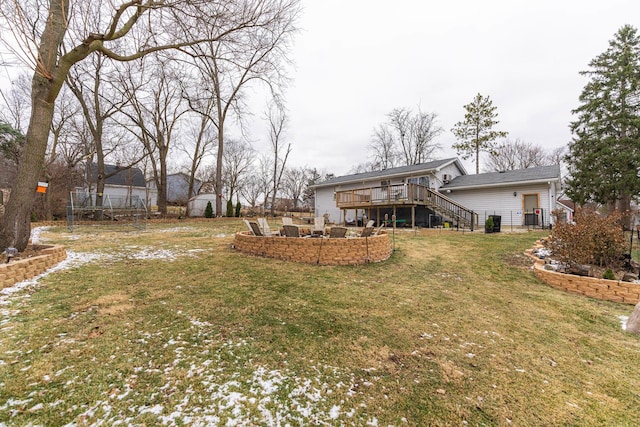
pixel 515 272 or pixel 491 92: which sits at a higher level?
pixel 491 92

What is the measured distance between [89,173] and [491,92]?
35.8 m

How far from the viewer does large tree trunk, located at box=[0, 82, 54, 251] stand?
15.4 ft

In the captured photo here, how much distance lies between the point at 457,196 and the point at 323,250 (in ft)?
49.0

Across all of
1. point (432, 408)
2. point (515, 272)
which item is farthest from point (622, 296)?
point (432, 408)

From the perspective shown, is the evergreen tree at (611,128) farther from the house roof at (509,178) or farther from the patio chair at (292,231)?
the patio chair at (292,231)

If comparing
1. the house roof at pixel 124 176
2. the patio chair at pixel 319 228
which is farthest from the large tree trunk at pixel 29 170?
the house roof at pixel 124 176

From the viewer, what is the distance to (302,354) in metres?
2.48

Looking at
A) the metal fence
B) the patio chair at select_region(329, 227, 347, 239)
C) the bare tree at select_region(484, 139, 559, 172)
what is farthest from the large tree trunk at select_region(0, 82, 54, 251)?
the bare tree at select_region(484, 139, 559, 172)

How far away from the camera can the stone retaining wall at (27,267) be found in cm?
368

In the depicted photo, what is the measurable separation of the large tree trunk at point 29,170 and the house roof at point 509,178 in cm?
1880

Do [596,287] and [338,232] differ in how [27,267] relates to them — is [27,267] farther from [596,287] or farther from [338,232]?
[596,287]

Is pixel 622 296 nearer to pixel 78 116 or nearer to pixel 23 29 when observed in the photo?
pixel 23 29

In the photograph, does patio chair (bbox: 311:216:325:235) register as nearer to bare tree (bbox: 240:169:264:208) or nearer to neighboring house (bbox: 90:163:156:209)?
neighboring house (bbox: 90:163:156:209)

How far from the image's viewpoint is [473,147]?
24594 millimetres
